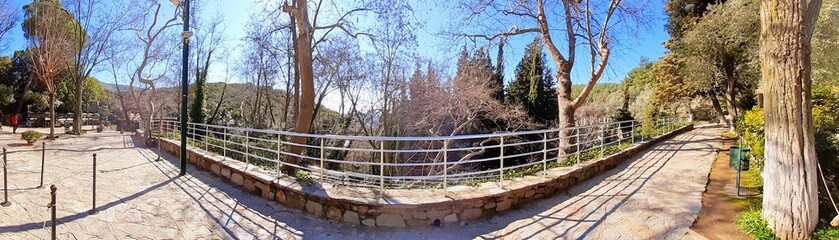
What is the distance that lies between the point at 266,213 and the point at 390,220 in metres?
1.80

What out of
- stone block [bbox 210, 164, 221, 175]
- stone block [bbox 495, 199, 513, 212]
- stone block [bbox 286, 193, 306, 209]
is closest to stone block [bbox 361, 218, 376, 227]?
stone block [bbox 286, 193, 306, 209]

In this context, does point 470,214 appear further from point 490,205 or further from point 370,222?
point 370,222

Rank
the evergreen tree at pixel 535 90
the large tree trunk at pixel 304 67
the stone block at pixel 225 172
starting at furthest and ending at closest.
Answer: the evergreen tree at pixel 535 90 < the large tree trunk at pixel 304 67 < the stone block at pixel 225 172

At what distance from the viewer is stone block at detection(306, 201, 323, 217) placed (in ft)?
14.1

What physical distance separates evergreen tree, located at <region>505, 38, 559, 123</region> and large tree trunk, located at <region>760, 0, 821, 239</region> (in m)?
16.7

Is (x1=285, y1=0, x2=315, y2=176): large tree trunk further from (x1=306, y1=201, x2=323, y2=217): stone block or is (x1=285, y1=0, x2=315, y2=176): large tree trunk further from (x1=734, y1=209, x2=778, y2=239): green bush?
(x1=734, y1=209, x2=778, y2=239): green bush

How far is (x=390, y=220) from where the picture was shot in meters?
3.95

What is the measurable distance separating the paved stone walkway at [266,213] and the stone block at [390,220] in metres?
0.09

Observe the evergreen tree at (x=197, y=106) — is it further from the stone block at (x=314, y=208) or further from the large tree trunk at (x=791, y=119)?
the large tree trunk at (x=791, y=119)

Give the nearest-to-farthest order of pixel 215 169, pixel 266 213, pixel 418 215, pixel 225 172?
pixel 418 215 < pixel 266 213 < pixel 225 172 < pixel 215 169

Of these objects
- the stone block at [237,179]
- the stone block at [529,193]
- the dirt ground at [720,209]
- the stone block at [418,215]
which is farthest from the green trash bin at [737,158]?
the stone block at [237,179]

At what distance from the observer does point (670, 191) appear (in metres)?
4.90

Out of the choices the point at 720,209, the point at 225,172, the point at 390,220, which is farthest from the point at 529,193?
the point at 225,172

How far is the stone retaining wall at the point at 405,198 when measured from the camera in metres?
3.95
